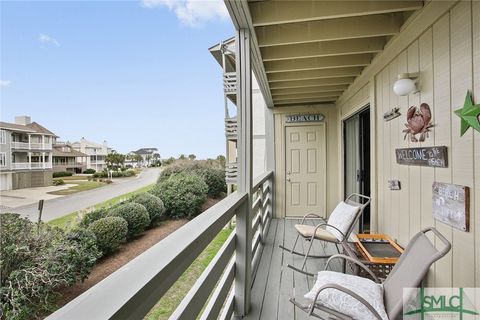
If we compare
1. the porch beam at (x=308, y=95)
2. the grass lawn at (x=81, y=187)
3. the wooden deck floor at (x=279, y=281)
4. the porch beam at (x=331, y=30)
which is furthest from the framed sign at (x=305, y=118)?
the grass lawn at (x=81, y=187)

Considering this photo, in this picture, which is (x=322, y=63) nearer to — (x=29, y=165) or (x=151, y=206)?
(x=151, y=206)

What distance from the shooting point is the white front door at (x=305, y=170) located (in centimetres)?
528

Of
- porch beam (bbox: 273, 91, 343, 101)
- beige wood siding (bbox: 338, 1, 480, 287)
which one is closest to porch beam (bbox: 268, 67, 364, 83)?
beige wood siding (bbox: 338, 1, 480, 287)

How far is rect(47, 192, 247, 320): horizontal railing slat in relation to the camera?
542 millimetres

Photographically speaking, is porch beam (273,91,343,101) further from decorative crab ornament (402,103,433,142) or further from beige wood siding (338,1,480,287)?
decorative crab ornament (402,103,433,142)

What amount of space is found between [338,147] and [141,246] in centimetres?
409

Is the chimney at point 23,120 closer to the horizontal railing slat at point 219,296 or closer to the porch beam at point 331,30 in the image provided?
the horizontal railing slat at point 219,296

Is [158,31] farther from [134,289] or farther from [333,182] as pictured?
[333,182]

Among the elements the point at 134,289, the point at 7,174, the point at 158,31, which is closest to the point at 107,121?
the point at 7,174

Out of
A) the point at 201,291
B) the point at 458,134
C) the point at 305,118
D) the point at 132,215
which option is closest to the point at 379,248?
the point at 458,134

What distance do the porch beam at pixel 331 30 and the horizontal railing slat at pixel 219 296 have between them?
6.62 ft

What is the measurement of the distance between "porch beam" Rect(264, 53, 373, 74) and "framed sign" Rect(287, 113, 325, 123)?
2.21 m

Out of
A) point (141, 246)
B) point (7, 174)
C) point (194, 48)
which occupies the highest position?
point (194, 48)

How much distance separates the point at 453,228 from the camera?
5.16 feet
